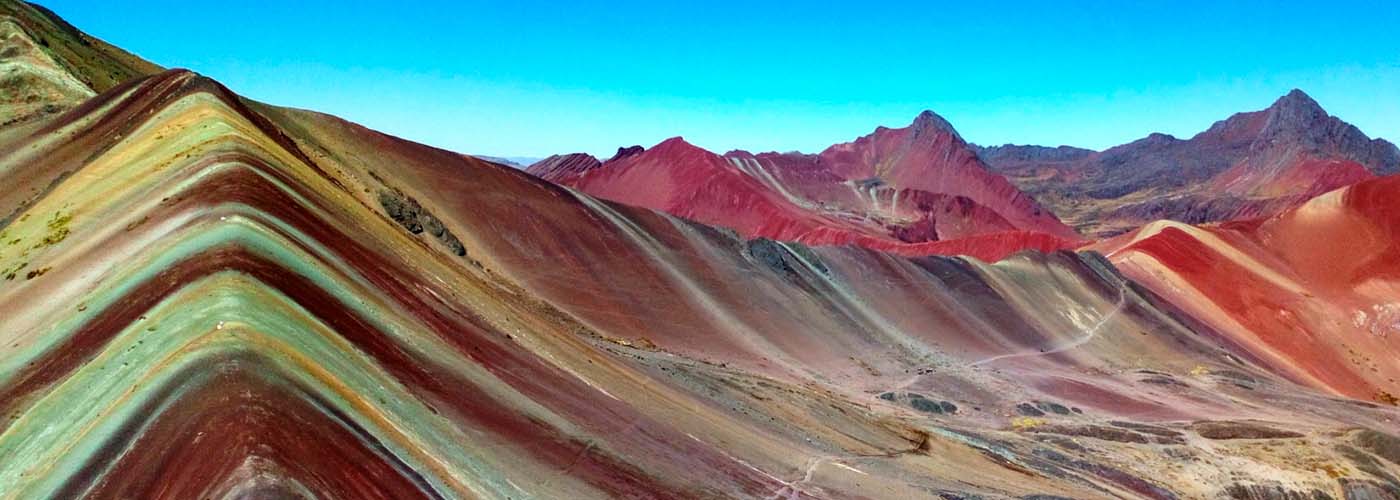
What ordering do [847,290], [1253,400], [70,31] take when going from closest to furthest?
[70,31]
[1253,400]
[847,290]

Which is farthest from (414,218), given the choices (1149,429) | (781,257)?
(1149,429)

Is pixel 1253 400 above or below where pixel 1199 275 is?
below

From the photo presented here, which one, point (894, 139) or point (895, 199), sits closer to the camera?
point (895, 199)

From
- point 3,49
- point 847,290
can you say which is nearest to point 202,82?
point 3,49

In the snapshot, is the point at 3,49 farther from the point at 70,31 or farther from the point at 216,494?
the point at 216,494

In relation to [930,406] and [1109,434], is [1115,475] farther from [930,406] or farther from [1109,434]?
[930,406]

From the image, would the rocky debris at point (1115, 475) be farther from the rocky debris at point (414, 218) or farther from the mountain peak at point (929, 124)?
the mountain peak at point (929, 124)

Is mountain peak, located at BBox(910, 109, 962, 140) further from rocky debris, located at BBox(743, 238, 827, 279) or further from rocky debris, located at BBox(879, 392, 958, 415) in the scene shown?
rocky debris, located at BBox(879, 392, 958, 415)
